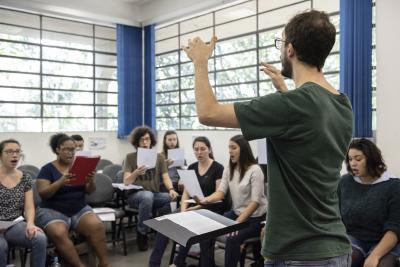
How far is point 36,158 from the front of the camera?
6.48 metres

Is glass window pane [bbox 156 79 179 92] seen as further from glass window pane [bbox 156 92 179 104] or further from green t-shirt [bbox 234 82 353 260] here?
green t-shirt [bbox 234 82 353 260]

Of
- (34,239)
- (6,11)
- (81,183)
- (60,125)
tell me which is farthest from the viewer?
(60,125)

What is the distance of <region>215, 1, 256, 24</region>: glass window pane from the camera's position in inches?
235

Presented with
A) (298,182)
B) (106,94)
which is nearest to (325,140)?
(298,182)

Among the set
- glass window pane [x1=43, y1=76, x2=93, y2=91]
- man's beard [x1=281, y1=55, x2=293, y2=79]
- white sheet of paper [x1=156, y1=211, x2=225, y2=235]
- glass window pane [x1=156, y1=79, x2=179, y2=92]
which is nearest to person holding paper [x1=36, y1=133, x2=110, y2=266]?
white sheet of paper [x1=156, y1=211, x2=225, y2=235]

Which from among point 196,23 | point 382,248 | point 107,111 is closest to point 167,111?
point 107,111

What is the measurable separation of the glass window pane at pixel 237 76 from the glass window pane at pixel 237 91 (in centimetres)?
8

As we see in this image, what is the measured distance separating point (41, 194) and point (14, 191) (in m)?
0.25

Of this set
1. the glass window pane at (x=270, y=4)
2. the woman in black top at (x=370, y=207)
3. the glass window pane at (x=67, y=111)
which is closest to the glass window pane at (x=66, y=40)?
the glass window pane at (x=67, y=111)

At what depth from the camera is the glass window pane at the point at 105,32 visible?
7.27 m

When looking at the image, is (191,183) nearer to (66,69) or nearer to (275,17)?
(275,17)

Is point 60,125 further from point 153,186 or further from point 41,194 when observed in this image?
point 41,194

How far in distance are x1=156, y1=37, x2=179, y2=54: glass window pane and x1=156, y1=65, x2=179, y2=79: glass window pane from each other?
344 millimetres

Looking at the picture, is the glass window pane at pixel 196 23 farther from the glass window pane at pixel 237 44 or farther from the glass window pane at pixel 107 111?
the glass window pane at pixel 107 111
